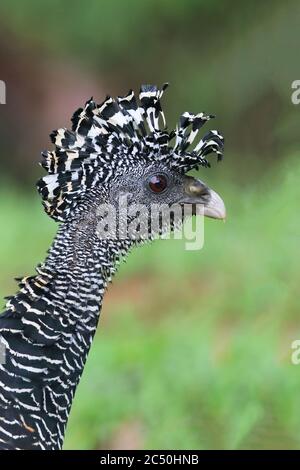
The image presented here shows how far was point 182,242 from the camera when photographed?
6.83 metres

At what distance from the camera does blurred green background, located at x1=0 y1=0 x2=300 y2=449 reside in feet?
15.3

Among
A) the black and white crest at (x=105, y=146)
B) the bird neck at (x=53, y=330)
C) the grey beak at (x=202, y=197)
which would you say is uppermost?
the black and white crest at (x=105, y=146)

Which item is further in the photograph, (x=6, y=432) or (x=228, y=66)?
(x=228, y=66)

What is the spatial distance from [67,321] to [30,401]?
0.90ft

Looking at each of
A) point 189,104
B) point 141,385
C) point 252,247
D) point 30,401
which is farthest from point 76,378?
point 189,104

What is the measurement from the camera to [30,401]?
299cm

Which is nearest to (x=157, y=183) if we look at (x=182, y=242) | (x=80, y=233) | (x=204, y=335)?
(x=80, y=233)

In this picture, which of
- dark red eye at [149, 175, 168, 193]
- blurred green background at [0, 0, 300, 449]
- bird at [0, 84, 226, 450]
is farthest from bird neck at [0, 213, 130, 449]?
blurred green background at [0, 0, 300, 449]

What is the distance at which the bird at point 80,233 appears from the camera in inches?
118

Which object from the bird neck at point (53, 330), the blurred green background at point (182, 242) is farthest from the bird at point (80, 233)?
the blurred green background at point (182, 242)

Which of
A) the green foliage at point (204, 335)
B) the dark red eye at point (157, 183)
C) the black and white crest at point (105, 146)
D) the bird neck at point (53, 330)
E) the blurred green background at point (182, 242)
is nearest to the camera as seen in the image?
the bird neck at point (53, 330)

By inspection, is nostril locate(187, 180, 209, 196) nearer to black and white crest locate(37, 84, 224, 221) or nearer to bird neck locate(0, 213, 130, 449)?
black and white crest locate(37, 84, 224, 221)

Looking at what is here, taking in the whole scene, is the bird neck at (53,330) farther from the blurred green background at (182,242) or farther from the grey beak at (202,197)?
the blurred green background at (182,242)
